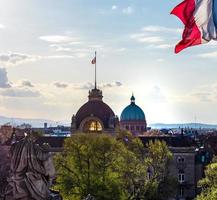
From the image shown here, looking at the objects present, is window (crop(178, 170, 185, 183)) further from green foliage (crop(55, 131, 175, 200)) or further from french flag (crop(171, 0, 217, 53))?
french flag (crop(171, 0, 217, 53))

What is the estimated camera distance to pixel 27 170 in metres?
20.1

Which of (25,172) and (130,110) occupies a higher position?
(130,110)

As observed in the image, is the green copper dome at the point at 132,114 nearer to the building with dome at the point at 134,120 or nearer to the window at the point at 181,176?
the building with dome at the point at 134,120

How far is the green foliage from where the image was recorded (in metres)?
50.1

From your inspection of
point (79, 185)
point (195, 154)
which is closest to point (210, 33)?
point (79, 185)

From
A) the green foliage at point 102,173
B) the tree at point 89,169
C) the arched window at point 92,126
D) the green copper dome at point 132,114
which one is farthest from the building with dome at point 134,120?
the tree at point 89,169

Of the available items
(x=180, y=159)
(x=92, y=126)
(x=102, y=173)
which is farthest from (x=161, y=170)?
(x=92, y=126)

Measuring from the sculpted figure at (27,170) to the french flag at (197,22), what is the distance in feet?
17.1

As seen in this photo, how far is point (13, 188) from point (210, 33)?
741cm

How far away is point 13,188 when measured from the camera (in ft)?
66.1

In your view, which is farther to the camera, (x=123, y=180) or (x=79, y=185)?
(x=123, y=180)

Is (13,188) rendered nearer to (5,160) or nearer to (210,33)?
(210,33)

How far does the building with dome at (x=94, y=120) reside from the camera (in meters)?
92.2

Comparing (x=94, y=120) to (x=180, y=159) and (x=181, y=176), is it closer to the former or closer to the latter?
(x=180, y=159)
